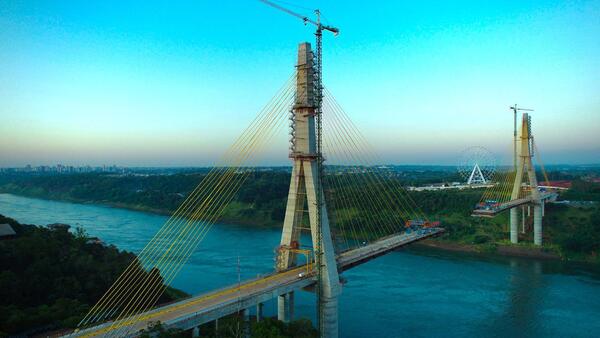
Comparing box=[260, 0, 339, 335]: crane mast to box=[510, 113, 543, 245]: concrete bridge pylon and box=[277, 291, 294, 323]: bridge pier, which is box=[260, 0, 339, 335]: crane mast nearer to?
box=[277, 291, 294, 323]: bridge pier

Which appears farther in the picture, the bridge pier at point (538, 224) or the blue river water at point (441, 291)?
the bridge pier at point (538, 224)

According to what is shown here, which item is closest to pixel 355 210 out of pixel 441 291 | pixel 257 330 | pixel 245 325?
pixel 441 291

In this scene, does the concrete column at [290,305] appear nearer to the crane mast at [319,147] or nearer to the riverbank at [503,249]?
the crane mast at [319,147]

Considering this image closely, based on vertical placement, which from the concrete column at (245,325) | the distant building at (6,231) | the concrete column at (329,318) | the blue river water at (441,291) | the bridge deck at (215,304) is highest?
the distant building at (6,231)

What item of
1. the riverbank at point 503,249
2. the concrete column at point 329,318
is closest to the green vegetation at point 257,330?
the concrete column at point 329,318

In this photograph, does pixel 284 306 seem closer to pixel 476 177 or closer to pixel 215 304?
pixel 215 304

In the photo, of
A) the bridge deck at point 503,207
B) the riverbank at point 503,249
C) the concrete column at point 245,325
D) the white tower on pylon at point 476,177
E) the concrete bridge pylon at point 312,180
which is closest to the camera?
the concrete column at point 245,325
